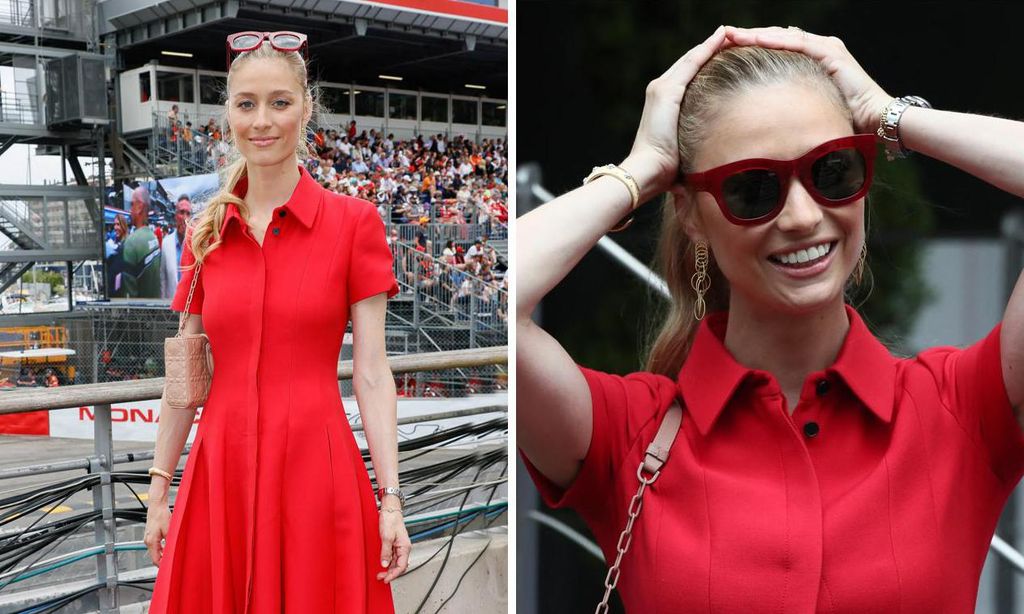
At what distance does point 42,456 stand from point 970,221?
2.82 meters

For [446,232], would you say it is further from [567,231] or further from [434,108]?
[567,231]

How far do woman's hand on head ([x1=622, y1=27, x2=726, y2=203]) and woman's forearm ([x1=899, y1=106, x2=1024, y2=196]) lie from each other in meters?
0.30

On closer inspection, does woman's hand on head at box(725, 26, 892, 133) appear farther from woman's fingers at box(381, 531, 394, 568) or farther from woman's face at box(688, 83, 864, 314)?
woman's fingers at box(381, 531, 394, 568)

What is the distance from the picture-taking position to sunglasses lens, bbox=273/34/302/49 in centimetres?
180

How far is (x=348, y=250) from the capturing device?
6.03 ft

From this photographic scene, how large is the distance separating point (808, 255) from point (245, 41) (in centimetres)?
118

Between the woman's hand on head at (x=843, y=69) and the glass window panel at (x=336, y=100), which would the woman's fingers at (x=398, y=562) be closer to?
the woman's hand on head at (x=843, y=69)

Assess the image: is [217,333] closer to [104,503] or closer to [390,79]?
[104,503]

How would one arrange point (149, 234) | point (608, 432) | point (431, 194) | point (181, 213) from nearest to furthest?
1. point (608, 432)
2. point (149, 234)
3. point (431, 194)
4. point (181, 213)

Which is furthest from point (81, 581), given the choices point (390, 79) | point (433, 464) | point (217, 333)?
point (390, 79)

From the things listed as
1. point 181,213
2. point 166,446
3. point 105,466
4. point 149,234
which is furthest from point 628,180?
point 181,213

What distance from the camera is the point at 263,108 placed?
179 cm

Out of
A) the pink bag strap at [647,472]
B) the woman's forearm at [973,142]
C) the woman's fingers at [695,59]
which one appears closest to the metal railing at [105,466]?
the pink bag strap at [647,472]

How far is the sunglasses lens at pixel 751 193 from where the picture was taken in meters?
A: 1.23
